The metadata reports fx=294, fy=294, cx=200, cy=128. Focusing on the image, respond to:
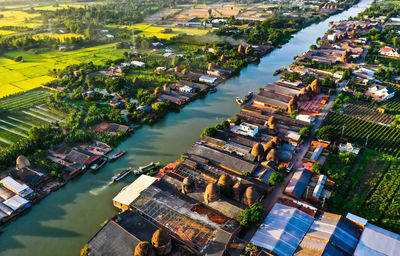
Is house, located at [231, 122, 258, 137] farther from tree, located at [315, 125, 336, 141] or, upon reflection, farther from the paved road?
tree, located at [315, 125, 336, 141]

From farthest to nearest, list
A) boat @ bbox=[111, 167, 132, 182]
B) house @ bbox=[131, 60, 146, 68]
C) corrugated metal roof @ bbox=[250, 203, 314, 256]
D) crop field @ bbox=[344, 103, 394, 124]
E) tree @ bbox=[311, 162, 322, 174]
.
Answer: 1. house @ bbox=[131, 60, 146, 68]
2. crop field @ bbox=[344, 103, 394, 124]
3. boat @ bbox=[111, 167, 132, 182]
4. tree @ bbox=[311, 162, 322, 174]
5. corrugated metal roof @ bbox=[250, 203, 314, 256]

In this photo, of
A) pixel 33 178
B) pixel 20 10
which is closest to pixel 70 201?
pixel 33 178

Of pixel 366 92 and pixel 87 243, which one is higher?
pixel 366 92

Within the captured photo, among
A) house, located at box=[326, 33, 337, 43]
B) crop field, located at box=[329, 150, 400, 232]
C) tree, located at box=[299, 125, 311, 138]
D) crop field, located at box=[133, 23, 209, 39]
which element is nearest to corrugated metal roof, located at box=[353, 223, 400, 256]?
crop field, located at box=[329, 150, 400, 232]

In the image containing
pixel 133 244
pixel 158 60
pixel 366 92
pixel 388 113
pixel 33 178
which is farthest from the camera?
pixel 158 60

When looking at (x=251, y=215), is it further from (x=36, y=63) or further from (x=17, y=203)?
(x=36, y=63)

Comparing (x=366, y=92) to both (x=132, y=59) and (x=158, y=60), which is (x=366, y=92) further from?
(x=132, y=59)

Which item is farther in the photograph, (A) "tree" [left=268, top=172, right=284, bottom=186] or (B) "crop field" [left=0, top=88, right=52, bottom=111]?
(B) "crop field" [left=0, top=88, right=52, bottom=111]

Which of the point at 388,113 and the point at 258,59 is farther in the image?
the point at 258,59
